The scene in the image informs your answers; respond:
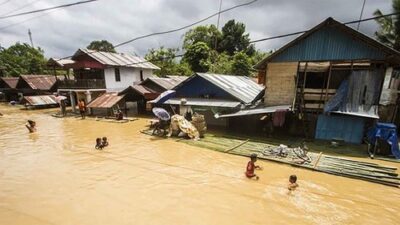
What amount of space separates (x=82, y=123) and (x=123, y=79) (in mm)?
10212

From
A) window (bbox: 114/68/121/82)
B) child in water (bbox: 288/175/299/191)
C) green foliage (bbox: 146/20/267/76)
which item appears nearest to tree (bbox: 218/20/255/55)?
green foliage (bbox: 146/20/267/76)

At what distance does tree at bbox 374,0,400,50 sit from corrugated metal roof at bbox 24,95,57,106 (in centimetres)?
4143

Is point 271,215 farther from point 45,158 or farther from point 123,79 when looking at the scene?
point 123,79

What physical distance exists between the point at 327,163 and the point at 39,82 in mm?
42529

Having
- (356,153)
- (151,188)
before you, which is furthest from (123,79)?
(356,153)

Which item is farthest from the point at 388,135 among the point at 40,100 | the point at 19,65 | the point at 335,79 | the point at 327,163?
the point at 19,65

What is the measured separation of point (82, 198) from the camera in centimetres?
862

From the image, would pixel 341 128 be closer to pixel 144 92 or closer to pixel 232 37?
pixel 144 92

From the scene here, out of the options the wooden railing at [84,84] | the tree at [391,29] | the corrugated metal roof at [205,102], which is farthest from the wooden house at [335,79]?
the wooden railing at [84,84]

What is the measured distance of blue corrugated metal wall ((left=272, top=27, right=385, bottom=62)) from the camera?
1362cm

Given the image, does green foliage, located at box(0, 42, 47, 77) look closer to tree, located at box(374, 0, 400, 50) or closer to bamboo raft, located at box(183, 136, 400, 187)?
bamboo raft, located at box(183, 136, 400, 187)

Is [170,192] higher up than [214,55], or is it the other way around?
[214,55]

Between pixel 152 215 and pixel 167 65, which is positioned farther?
pixel 167 65

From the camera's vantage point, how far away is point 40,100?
34.1 metres
